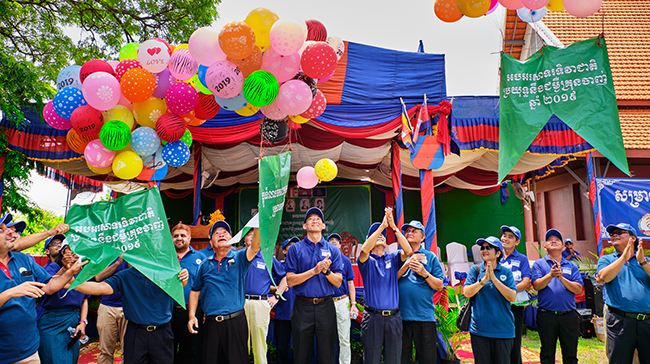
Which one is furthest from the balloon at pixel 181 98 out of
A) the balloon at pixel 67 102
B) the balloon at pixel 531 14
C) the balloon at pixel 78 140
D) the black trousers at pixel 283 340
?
the balloon at pixel 531 14

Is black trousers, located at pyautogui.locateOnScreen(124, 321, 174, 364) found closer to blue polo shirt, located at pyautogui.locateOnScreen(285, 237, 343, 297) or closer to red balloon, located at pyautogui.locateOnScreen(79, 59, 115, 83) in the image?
A: blue polo shirt, located at pyautogui.locateOnScreen(285, 237, 343, 297)

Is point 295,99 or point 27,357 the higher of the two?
point 295,99

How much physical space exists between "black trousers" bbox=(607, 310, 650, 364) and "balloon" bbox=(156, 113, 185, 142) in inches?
200

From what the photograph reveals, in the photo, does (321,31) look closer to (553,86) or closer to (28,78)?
(553,86)

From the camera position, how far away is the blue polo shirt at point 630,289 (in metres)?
3.86

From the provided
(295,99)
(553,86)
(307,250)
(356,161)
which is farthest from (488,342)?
(356,161)

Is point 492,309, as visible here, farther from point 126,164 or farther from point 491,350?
point 126,164

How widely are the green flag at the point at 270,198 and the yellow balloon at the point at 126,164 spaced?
2004mm

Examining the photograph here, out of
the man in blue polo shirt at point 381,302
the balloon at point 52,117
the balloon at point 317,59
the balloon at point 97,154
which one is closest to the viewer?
the man in blue polo shirt at point 381,302

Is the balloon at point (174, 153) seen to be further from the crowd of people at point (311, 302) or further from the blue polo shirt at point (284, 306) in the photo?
the blue polo shirt at point (284, 306)

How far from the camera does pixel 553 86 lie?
436 cm

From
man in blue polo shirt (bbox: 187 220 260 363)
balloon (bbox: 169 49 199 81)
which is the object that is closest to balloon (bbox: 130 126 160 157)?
balloon (bbox: 169 49 199 81)

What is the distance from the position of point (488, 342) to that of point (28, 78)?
7.22m

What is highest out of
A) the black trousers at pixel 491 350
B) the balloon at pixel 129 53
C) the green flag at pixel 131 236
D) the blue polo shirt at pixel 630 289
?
the balloon at pixel 129 53
